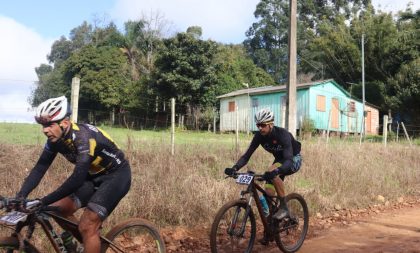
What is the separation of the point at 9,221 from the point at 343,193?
850cm

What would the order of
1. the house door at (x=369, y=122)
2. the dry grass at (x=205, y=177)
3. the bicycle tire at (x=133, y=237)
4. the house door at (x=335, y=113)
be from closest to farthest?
the bicycle tire at (x=133, y=237)
the dry grass at (x=205, y=177)
the house door at (x=335, y=113)
the house door at (x=369, y=122)

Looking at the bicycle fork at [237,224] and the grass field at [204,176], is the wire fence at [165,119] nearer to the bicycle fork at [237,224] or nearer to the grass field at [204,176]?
the grass field at [204,176]

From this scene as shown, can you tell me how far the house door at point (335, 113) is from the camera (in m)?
34.2

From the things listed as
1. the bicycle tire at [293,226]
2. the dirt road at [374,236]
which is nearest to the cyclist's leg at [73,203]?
the bicycle tire at [293,226]

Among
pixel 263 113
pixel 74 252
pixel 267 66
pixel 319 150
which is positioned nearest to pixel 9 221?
pixel 74 252

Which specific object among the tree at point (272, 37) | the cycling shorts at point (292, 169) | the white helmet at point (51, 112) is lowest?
the cycling shorts at point (292, 169)

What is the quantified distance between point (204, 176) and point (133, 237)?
465 centimetres

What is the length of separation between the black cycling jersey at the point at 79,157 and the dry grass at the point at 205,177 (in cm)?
283

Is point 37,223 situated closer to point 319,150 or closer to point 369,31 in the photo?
point 319,150

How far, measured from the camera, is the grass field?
302 inches

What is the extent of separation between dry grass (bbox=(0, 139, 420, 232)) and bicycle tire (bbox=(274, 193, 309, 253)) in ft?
5.04

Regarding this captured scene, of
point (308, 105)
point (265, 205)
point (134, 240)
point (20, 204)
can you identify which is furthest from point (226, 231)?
Answer: point (308, 105)

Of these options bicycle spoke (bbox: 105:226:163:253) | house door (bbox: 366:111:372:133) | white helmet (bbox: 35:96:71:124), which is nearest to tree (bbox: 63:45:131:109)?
house door (bbox: 366:111:372:133)

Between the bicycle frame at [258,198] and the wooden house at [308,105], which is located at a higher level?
the wooden house at [308,105]
